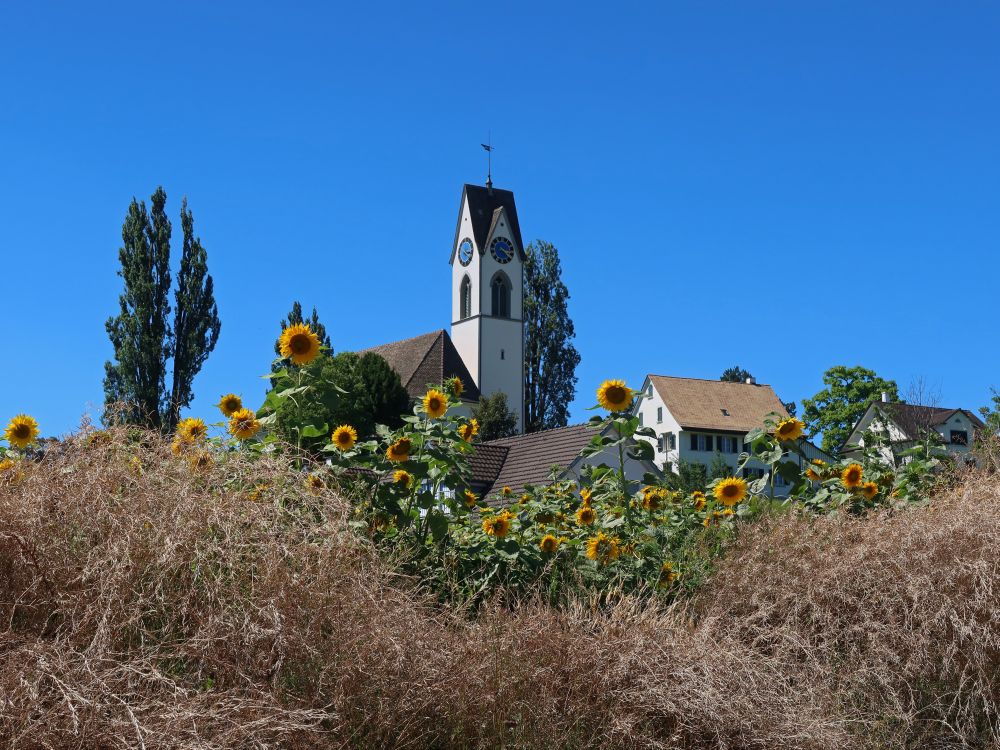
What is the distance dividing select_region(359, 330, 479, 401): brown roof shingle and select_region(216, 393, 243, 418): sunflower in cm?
4901

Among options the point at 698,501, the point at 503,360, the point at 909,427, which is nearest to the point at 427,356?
the point at 503,360

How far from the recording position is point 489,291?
65875 mm

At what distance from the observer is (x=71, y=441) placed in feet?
16.8

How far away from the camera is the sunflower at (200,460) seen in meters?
4.94

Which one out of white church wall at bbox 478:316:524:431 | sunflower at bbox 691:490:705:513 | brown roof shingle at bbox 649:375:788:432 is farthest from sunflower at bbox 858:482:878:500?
white church wall at bbox 478:316:524:431

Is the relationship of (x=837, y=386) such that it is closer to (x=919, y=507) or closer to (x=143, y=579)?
(x=919, y=507)

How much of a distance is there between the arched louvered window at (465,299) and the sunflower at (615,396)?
60816 mm

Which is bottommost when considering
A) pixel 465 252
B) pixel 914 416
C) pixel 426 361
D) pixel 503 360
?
pixel 914 416

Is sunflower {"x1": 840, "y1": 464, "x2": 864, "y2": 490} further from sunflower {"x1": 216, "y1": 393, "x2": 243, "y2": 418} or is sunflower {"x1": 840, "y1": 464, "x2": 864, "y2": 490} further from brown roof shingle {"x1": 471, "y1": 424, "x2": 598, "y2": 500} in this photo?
brown roof shingle {"x1": 471, "y1": 424, "x2": 598, "y2": 500}

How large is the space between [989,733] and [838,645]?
0.80m

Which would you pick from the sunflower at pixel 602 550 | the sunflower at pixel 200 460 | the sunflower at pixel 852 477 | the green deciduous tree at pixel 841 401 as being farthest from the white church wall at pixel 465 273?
the sunflower at pixel 200 460

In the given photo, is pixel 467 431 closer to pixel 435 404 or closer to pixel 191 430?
pixel 435 404

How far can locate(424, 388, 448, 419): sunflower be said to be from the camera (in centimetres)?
623

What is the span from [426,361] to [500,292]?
10165 millimetres
